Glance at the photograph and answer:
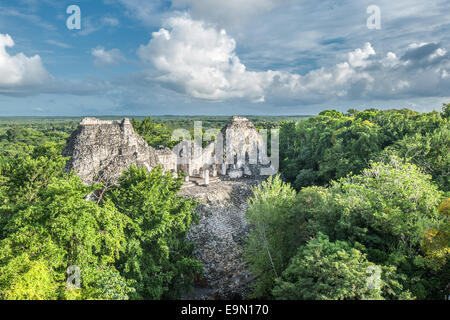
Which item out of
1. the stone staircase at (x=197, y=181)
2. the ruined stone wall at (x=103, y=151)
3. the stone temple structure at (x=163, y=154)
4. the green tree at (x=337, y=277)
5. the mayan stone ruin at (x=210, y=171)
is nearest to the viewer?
the green tree at (x=337, y=277)

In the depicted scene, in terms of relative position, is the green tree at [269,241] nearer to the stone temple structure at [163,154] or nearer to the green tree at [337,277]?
the green tree at [337,277]

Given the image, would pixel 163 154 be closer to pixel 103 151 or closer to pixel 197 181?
pixel 197 181

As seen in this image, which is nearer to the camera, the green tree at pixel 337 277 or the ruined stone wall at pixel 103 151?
the green tree at pixel 337 277

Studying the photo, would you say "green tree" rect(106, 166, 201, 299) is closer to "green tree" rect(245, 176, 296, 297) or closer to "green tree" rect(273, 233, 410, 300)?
"green tree" rect(245, 176, 296, 297)

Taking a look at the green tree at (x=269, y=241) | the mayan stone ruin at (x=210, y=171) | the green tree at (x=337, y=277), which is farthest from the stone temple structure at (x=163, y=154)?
the green tree at (x=337, y=277)

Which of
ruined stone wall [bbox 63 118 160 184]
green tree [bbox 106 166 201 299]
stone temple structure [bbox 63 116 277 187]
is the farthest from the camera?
stone temple structure [bbox 63 116 277 187]

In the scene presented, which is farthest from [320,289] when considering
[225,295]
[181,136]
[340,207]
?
[181,136]

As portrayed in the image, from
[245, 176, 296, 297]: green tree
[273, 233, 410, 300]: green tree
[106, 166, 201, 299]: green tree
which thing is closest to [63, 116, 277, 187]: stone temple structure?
→ [106, 166, 201, 299]: green tree
